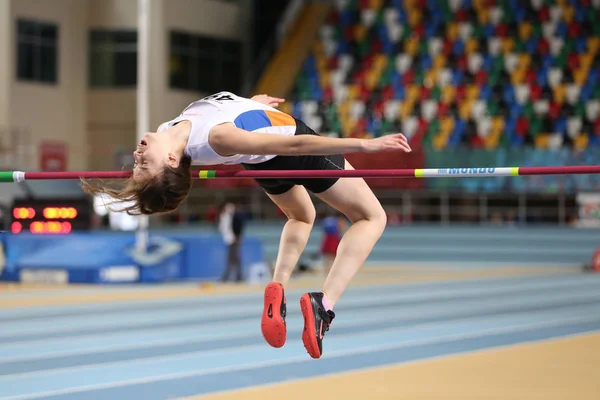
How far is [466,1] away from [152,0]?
7871 mm

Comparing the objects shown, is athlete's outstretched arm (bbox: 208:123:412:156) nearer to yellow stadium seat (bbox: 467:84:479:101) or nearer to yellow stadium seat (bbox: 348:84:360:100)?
yellow stadium seat (bbox: 467:84:479:101)

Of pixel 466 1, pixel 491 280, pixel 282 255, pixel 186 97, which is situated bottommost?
pixel 491 280

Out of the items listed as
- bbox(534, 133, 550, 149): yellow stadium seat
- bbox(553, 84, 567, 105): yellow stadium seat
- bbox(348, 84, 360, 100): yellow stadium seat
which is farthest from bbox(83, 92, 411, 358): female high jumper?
bbox(348, 84, 360, 100): yellow stadium seat

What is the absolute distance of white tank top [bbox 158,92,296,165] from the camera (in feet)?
15.5

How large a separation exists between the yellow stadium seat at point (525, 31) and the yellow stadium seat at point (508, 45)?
0.25 meters

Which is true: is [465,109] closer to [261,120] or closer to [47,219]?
[47,219]

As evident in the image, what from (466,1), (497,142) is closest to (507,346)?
(497,142)

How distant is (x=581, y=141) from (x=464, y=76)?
3.35 meters

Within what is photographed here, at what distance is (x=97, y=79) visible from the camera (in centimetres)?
2823

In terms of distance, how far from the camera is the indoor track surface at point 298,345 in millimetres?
6648

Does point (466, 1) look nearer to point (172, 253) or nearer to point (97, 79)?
point (97, 79)

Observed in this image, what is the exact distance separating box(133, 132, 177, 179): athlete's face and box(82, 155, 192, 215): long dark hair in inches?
1.0

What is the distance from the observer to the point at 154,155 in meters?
4.73

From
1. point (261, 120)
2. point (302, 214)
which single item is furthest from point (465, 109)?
point (261, 120)
